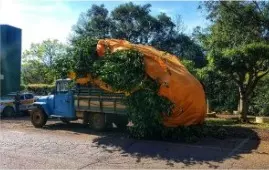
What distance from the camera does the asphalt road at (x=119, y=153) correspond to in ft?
32.1

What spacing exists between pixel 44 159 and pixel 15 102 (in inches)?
513

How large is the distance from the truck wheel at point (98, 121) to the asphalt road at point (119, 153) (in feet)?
1.80

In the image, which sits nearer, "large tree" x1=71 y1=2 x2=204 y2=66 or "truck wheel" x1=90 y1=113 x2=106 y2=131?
"truck wheel" x1=90 y1=113 x2=106 y2=131

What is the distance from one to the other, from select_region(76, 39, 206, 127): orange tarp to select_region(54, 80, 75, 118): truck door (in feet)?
9.05

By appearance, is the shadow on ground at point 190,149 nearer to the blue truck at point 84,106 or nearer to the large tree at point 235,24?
the blue truck at point 84,106

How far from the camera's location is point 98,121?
48.5ft

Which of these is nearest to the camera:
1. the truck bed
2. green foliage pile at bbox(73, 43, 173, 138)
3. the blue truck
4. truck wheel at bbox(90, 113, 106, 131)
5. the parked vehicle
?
green foliage pile at bbox(73, 43, 173, 138)

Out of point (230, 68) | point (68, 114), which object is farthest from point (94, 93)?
point (230, 68)

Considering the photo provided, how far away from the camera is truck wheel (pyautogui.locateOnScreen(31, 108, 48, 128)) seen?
16.7 meters

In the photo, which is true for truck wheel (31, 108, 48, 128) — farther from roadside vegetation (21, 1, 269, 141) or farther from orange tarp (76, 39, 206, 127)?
orange tarp (76, 39, 206, 127)

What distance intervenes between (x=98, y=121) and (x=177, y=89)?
12.4 ft

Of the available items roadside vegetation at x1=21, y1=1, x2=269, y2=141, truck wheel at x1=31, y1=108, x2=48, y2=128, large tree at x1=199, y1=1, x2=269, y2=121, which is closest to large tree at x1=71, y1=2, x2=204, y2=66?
roadside vegetation at x1=21, y1=1, x2=269, y2=141

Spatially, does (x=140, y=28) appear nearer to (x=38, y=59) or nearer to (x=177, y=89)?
(x=38, y=59)

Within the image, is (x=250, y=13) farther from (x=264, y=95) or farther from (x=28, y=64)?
(x=28, y=64)
